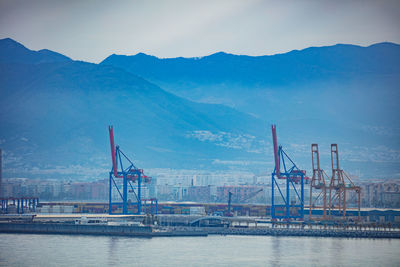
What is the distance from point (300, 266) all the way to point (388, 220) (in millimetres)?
39470

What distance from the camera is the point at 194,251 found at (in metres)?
60.1

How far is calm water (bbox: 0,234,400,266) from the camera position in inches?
2122

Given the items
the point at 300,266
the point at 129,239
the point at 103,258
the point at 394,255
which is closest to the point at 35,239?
the point at 129,239

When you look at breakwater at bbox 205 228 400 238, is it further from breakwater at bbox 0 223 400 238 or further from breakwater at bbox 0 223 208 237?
breakwater at bbox 0 223 208 237

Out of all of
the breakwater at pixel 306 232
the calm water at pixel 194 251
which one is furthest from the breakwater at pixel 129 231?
the calm water at pixel 194 251

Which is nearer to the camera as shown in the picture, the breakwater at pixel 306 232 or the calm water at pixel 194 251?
the calm water at pixel 194 251

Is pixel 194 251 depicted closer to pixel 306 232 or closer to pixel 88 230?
pixel 88 230

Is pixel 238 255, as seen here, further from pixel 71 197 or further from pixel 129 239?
pixel 71 197

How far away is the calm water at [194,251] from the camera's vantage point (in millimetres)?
53906

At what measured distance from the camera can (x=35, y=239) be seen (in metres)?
66.9

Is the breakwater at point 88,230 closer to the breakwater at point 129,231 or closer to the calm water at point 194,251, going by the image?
the breakwater at point 129,231

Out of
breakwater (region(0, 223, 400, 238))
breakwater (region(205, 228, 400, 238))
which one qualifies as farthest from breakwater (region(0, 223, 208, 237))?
breakwater (region(205, 228, 400, 238))

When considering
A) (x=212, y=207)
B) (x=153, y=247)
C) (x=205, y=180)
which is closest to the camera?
(x=153, y=247)

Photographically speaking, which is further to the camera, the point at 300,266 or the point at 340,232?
the point at 340,232
